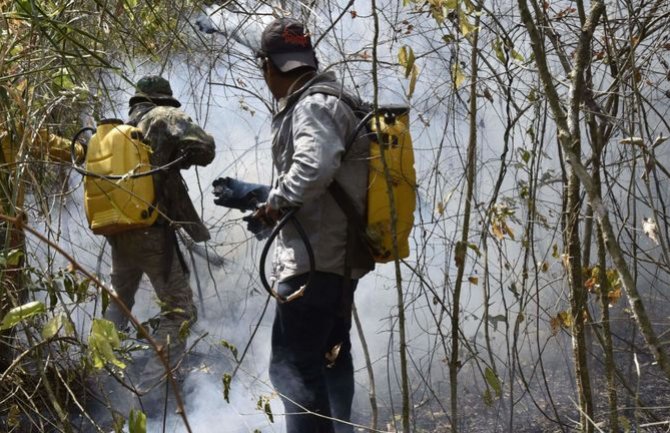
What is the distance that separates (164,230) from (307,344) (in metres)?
1.69

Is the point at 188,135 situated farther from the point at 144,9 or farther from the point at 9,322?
the point at 9,322

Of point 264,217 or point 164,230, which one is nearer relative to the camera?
point 264,217

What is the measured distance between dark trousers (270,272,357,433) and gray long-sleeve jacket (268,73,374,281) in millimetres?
66

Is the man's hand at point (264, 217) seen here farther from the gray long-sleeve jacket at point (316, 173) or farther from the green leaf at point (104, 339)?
the green leaf at point (104, 339)

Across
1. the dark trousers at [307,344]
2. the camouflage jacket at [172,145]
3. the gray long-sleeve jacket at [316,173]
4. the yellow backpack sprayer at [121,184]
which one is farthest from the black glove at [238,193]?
→ the camouflage jacket at [172,145]

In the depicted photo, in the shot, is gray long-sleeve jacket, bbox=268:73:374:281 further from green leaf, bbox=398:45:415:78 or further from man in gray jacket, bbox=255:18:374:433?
green leaf, bbox=398:45:415:78

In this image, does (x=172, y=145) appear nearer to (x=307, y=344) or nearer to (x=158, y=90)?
(x=158, y=90)

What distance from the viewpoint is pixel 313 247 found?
3.39 metres

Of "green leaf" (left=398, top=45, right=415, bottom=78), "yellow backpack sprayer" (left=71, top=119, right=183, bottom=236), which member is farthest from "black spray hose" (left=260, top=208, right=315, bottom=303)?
"yellow backpack sprayer" (left=71, top=119, right=183, bottom=236)

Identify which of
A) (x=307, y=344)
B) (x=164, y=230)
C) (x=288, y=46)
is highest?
(x=288, y=46)

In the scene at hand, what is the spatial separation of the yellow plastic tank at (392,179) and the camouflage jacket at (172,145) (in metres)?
1.59

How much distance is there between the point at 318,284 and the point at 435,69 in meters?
1.04

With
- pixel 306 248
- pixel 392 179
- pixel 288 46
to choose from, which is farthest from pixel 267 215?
pixel 288 46

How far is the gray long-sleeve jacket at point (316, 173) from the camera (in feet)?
10.7
